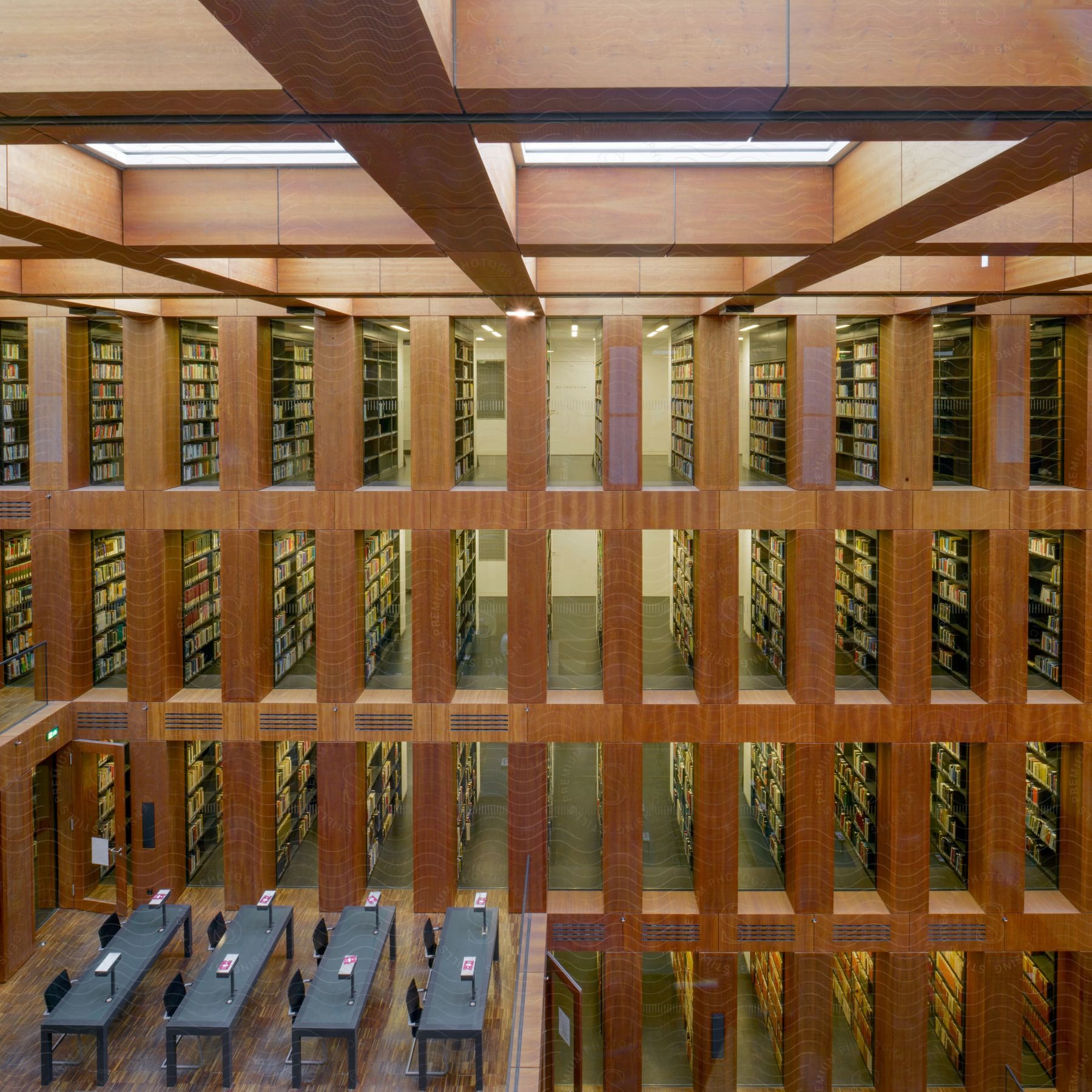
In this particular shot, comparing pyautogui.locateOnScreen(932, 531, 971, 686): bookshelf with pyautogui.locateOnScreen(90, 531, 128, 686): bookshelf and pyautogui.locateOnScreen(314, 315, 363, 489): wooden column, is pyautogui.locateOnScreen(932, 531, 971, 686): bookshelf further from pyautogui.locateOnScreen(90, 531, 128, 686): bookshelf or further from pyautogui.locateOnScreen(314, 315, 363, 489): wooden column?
pyautogui.locateOnScreen(90, 531, 128, 686): bookshelf

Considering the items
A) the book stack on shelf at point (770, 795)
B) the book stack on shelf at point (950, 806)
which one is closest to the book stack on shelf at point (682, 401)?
the book stack on shelf at point (770, 795)

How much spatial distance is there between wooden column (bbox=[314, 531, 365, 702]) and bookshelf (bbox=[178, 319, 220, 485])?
3.16 ft

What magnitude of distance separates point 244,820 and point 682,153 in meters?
5.01

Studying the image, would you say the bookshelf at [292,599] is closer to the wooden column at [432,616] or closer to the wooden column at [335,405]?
the wooden column at [335,405]

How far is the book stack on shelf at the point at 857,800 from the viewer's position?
601cm

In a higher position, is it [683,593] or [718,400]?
[718,400]

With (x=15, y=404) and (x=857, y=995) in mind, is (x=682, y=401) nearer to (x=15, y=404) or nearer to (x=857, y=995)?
(x=857, y=995)

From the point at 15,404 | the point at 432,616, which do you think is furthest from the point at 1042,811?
the point at 15,404

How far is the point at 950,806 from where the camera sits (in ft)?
19.9

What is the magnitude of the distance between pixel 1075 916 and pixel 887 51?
6.00 m

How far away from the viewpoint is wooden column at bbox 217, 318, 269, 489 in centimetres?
575

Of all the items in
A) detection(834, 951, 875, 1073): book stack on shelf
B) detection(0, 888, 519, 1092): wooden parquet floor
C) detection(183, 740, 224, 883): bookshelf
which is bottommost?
detection(834, 951, 875, 1073): book stack on shelf

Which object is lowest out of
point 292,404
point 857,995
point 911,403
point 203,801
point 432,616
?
point 857,995

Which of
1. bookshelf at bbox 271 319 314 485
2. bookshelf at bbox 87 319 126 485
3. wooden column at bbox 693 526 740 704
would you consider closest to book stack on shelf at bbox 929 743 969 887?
wooden column at bbox 693 526 740 704
